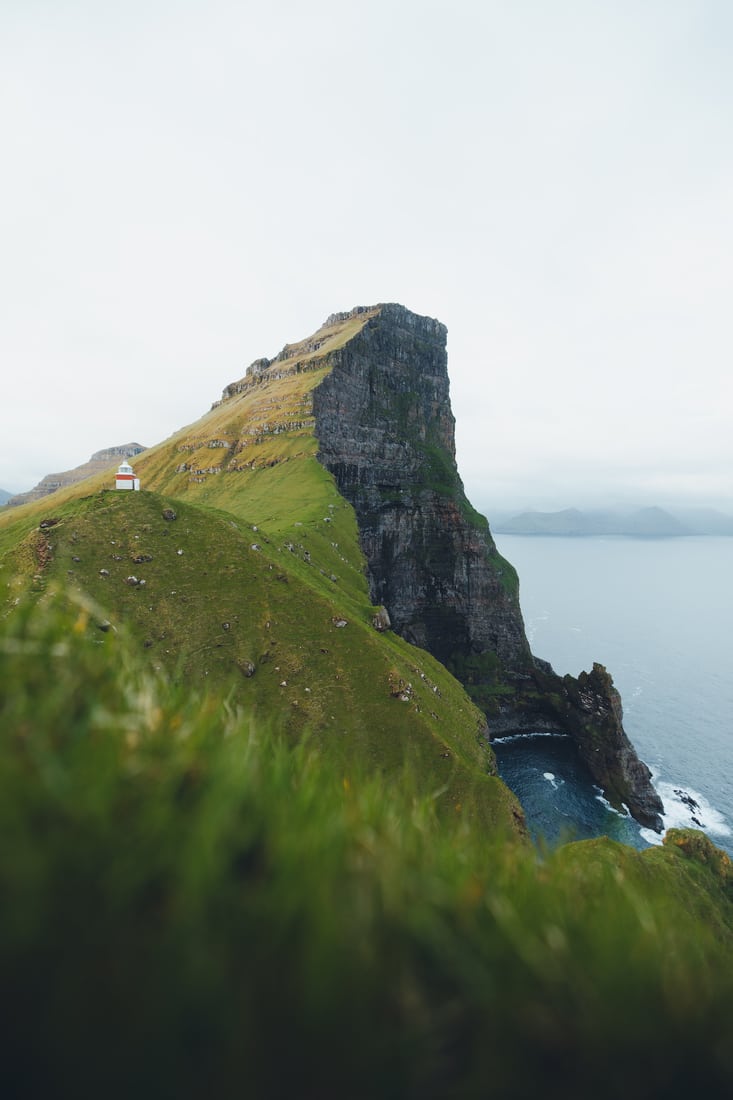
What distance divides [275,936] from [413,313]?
13530 cm

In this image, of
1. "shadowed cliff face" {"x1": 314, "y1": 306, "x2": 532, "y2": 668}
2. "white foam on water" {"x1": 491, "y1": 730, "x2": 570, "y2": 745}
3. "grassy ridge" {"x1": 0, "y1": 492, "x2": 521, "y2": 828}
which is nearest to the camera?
"grassy ridge" {"x1": 0, "y1": 492, "x2": 521, "y2": 828}

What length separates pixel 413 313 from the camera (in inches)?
4739

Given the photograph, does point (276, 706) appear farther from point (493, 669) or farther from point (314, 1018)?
point (493, 669)

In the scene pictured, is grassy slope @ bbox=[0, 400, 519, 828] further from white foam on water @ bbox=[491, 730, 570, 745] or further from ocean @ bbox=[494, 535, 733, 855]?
white foam on water @ bbox=[491, 730, 570, 745]

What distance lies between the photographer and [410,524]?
102 metres

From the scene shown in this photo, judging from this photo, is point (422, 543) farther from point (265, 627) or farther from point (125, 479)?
point (265, 627)

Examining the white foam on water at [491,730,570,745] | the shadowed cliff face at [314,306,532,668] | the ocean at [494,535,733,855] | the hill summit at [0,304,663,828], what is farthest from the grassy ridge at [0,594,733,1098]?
the white foam on water at [491,730,570,745]

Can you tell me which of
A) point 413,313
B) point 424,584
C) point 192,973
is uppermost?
point 413,313

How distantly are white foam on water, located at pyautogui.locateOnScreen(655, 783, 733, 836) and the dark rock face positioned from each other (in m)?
16.1

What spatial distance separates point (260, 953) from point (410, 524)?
101 m

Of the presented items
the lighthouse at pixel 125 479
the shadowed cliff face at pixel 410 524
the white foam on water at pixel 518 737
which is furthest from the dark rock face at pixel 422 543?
the lighthouse at pixel 125 479

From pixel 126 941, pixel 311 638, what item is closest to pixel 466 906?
pixel 126 941

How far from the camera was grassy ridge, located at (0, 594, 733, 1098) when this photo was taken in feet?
4.70

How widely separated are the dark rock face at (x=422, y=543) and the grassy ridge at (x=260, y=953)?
86163 millimetres
